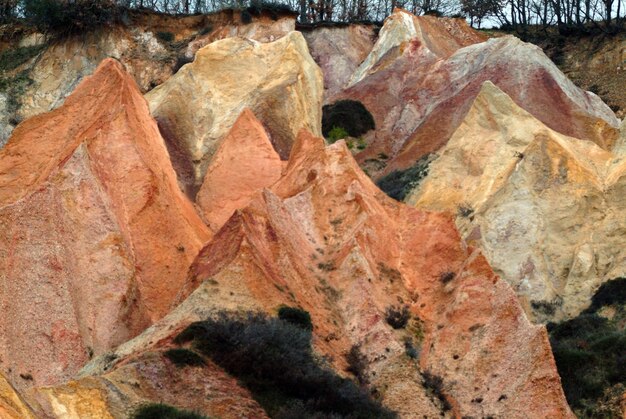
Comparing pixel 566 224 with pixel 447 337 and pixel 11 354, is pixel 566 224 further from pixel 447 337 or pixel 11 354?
pixel 11 354

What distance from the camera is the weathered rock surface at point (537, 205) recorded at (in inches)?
1583

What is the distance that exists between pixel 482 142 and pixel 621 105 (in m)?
19.8

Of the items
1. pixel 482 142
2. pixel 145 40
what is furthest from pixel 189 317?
pixel 145 40

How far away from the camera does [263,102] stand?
49.7m

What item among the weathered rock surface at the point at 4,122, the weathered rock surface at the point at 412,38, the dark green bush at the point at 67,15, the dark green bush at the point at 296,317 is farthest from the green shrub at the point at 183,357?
the weathered rock surface at the point at 412,38

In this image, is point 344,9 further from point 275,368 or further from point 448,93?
point 275,368

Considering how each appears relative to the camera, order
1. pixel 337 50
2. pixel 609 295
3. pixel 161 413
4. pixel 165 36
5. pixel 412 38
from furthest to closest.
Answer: pixel 337 50 → pixel 412 38 → pixel 165 36 → pixel 609 295 → pixel 161 413

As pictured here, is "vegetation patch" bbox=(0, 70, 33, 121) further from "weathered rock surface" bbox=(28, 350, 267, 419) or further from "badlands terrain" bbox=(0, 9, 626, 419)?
"weathered rock surface" bbox=(28, 350, 267, 419)

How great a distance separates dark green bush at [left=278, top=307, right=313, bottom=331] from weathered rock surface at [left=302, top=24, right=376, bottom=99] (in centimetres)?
3956

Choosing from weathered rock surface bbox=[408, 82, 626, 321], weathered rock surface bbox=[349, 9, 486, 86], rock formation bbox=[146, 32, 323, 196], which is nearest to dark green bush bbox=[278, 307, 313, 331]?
weathered rock surface bbox=[408, 82, 626, 321]

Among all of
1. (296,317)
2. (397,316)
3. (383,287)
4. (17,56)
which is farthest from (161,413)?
(17,56)

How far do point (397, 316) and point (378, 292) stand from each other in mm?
→ 1029

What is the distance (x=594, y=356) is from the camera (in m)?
33.7

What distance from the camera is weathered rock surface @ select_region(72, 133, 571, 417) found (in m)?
29.8
